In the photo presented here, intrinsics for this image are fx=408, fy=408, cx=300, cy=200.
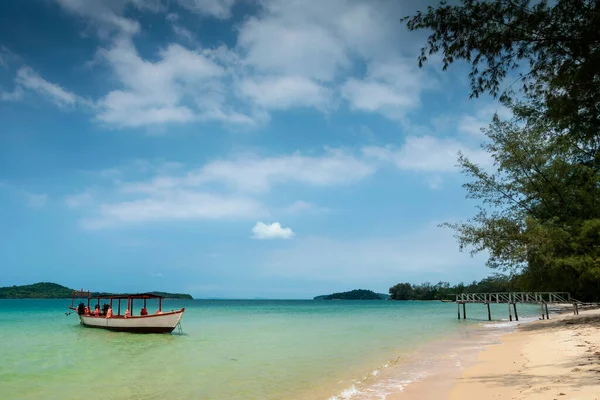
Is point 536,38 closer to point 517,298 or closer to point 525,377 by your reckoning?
point 525,377

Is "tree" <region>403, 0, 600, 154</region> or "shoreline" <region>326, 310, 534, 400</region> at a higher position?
"tree" <region>403, 0, 600, 154</region>

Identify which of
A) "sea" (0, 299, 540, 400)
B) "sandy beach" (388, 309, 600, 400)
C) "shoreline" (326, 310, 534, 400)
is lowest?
"sea" (0, 299, 540, 400)

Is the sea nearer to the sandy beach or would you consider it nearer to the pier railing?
the sandy beach

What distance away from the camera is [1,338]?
3027 cm

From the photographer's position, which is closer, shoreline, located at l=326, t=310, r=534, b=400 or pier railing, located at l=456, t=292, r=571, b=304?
shoreline, located at l=326, t=310, r=534, b=400

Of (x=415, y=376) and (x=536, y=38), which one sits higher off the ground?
(x=536, y=38)

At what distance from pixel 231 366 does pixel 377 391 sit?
770cm

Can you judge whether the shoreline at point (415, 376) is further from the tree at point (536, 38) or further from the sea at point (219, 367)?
the tree at point (536, 38)

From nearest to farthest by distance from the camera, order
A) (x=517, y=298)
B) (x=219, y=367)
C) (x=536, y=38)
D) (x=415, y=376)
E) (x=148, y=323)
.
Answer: (x=536, y=38)
(x=415, y=376)
(x=219, y=367)
(x=148, y=323)
(x=517, y=298)

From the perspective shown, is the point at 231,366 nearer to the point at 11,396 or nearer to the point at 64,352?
Answer: the point at 11,396

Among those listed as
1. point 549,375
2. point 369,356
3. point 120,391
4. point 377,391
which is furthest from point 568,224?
point 120,391

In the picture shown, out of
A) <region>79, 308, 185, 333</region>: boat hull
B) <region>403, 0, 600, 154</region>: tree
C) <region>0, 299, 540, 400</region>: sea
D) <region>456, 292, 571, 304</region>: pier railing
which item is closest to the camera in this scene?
<region>403, 0, 600, 154</region>: tree

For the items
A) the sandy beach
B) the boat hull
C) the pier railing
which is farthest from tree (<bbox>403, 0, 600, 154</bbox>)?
the pier railing

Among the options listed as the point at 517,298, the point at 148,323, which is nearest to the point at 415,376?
the point at 148,323
